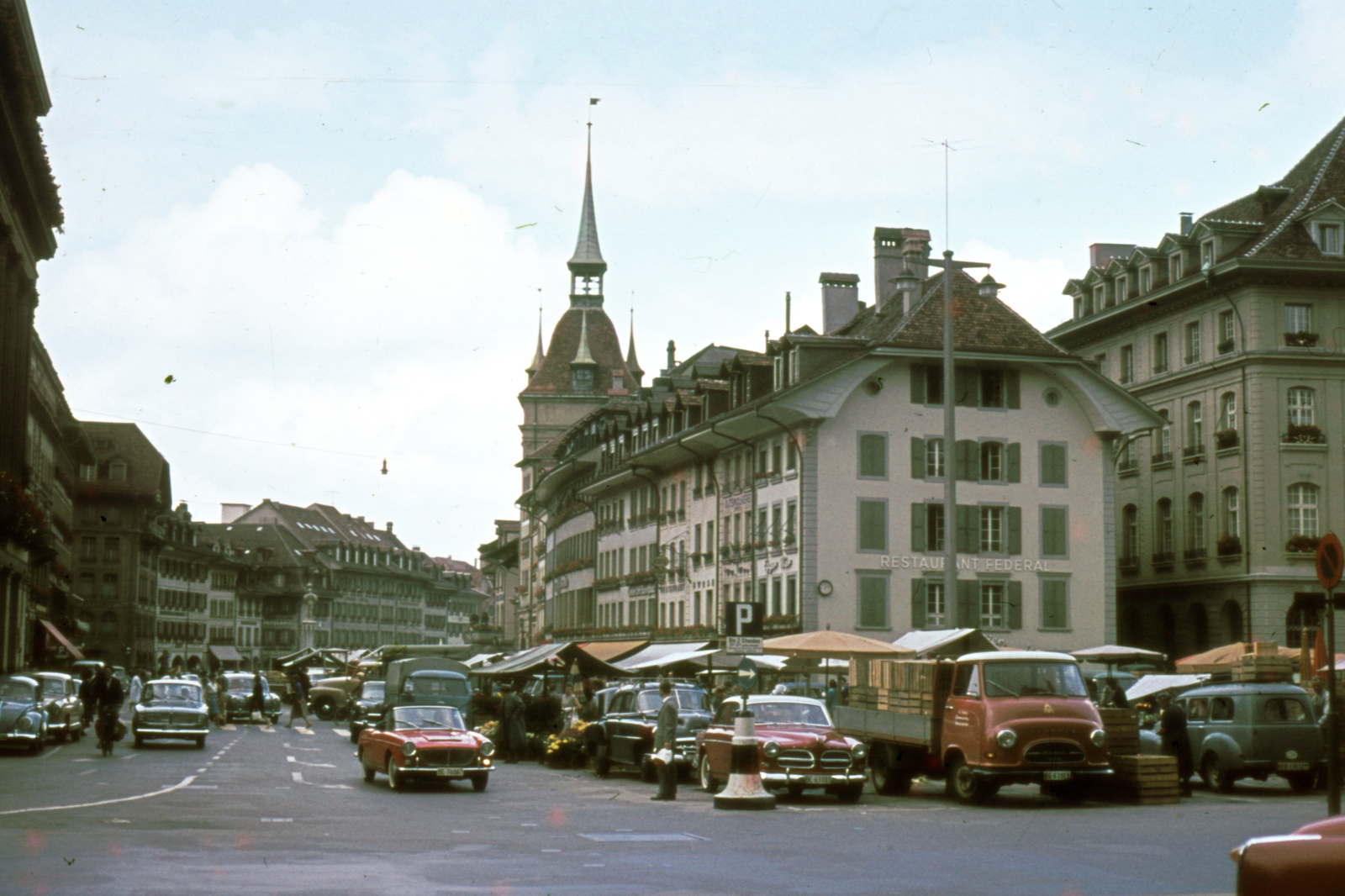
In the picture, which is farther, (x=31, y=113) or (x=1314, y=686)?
(x=31, y=113)

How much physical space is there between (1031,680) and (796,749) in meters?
3.36

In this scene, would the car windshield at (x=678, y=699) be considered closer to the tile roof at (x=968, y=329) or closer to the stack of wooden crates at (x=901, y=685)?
the stack of wooden crates at (x=901, y=685)

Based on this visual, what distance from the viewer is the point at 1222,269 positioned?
198ft

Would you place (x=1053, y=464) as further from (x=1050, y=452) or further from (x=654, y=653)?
(x=654, y=653)

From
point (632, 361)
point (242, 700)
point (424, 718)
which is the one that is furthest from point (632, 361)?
point (424, 718)

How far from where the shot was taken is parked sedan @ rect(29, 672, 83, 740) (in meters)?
41.8

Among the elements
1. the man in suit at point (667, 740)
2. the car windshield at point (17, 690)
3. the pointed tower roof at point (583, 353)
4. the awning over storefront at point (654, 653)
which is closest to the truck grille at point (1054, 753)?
the man in suit at point (667, 740)

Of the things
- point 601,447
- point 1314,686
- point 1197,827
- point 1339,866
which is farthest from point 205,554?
point 1339,866

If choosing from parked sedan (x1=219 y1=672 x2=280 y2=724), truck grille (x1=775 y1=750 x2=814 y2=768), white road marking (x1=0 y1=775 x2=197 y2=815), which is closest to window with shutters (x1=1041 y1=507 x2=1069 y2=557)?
parked sedan (x1=219 y1=672 x2=280 y2=724)

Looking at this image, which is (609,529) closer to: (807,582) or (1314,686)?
(807,582)

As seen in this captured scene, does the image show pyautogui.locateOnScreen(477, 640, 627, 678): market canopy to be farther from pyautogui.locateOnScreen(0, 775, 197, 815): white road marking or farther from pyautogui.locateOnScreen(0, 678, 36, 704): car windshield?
pyautogui.locateOnScreen(0, 775, 197, 815): white road marking

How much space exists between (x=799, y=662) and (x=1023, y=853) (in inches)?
1103

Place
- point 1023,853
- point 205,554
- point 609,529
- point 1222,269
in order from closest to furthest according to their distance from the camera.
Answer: point 1023,853, point 1222,269, point 609,529, point 205,554

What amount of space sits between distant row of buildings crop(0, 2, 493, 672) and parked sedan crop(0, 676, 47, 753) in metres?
6.80
